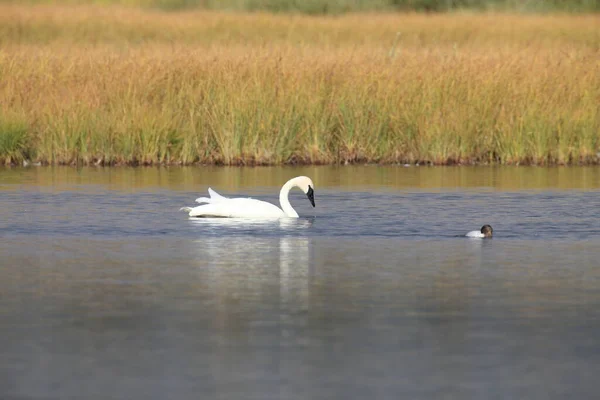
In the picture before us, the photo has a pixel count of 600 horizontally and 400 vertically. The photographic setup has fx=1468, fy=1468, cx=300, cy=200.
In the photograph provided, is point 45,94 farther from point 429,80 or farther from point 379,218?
point 379,218

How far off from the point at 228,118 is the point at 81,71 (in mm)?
2886

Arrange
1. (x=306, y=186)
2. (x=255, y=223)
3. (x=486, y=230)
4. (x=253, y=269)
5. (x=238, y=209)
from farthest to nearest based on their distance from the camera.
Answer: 1. (x=306, y=186)
2. (x=238, y=209)
3. (x=255, y=223)
4. (x=486, y=230)
5. (x=253, y=269)

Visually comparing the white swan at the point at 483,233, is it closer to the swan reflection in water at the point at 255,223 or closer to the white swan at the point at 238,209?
the swan reflection in water at the point at 255,223

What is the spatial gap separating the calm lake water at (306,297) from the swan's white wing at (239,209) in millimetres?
217

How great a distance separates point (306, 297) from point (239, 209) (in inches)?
179

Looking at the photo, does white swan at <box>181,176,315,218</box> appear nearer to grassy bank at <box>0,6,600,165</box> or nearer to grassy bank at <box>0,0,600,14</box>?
grassy bank at <box>0,6,600,165</box>

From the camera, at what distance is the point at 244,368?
679 cm

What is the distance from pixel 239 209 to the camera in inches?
524

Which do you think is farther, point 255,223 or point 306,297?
point 255,223

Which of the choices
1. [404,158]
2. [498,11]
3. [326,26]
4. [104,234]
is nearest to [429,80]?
[404,158]

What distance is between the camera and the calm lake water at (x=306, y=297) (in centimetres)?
658

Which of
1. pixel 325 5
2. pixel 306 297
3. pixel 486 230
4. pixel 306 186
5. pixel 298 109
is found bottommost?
pixel 306 297

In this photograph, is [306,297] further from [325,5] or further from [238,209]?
[325,5]

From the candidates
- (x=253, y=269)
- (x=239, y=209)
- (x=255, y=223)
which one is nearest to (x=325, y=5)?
(x=239, y=209)
